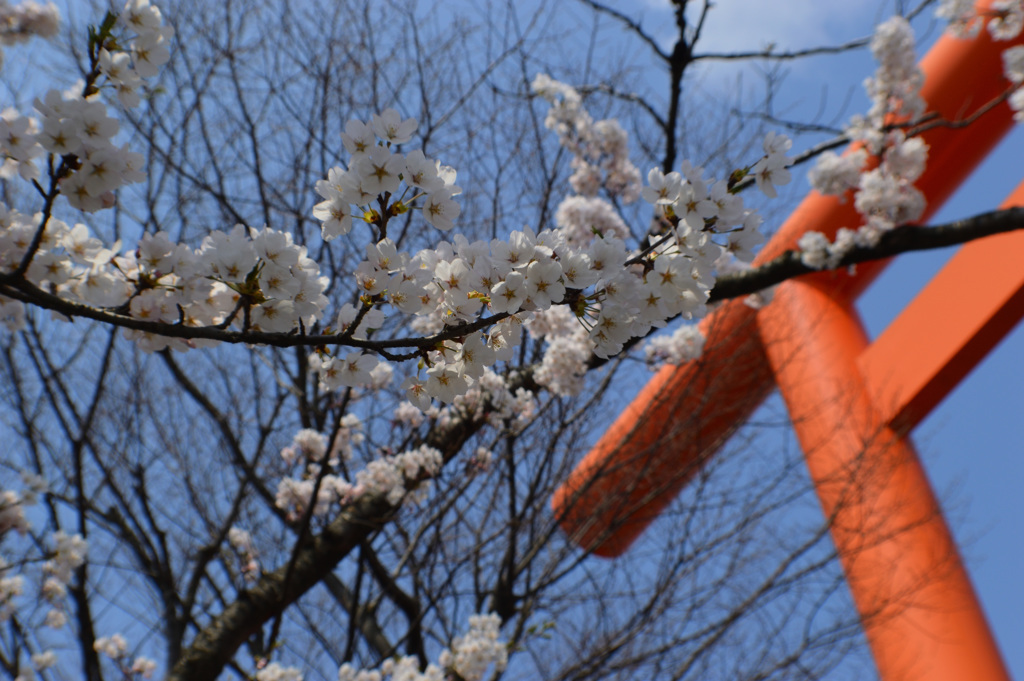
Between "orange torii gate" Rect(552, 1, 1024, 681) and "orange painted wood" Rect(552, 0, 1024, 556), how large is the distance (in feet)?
0.05

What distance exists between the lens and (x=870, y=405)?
527 cm

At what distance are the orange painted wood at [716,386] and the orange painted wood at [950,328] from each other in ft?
2.18

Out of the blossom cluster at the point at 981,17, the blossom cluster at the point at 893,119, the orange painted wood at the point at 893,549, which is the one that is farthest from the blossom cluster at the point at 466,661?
the blossom cluster at the point at 981,17

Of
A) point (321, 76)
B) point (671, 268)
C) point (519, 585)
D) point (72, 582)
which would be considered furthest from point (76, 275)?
point (519, 585)

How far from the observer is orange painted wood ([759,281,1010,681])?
4.39m

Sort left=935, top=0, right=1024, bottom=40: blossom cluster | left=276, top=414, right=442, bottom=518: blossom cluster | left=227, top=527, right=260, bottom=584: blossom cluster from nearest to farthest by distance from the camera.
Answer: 1. left=276, top=414, right=442, bottom=518: blossom cluster
2. left=935, top=0, right=1024, bottom=40: blossom cluster
3. left=227, top=527, right=260, bottom=584: blossom cluster

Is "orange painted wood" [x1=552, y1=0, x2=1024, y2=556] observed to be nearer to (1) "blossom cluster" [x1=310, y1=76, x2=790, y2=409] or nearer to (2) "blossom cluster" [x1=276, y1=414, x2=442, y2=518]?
(2) "blossom cluster" [x1=276, y1=414, x2=442, y2=518]

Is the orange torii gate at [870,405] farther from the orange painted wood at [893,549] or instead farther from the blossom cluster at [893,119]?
the blossom cluster at [893,119]

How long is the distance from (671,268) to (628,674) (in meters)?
3.56

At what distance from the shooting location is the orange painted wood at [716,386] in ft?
14.5

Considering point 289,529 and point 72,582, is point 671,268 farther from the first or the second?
point 289,529

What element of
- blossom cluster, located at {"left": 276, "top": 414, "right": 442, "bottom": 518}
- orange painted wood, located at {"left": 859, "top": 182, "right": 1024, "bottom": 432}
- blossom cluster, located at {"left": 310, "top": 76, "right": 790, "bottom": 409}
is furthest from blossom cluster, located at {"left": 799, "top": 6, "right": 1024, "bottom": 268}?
blossom cluster, located at {"left": 310, "top": 76, "right": 790, "bottom": 409}

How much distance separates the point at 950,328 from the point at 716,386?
6.63 feet

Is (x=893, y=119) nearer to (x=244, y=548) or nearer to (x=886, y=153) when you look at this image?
(x=886, y=153)
